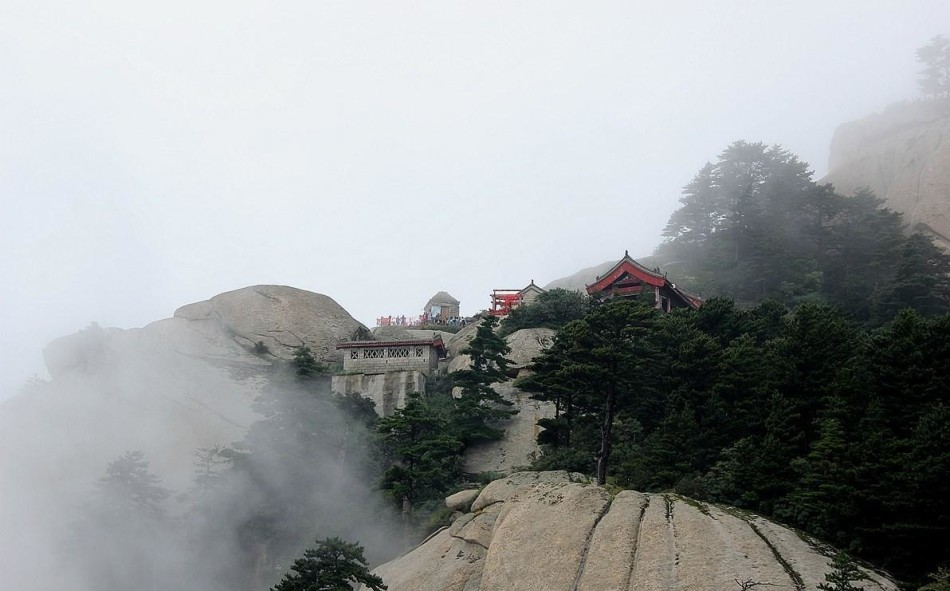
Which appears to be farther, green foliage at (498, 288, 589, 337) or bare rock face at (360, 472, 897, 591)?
green foliage at (498, 288, 589, 337)

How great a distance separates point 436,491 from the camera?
92.1ft

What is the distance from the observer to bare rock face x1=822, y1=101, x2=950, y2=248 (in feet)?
157

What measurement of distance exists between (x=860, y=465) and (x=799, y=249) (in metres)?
37.9

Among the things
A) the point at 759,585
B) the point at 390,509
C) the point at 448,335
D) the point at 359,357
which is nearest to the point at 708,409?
the point at 759,585

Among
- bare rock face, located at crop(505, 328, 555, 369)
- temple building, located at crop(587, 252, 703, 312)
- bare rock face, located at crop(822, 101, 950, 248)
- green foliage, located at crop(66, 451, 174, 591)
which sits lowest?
green foliage, located at crop(66, 451, 174, 591)

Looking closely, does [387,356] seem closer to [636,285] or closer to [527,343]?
[527,343]

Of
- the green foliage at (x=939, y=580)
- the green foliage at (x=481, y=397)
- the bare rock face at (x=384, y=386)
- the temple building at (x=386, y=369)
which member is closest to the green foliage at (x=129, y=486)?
the bare rock face at (x=384, y=386)

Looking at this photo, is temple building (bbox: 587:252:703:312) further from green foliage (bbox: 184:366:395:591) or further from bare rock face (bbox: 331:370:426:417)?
green foliage (bbox: 184:366:395:591)

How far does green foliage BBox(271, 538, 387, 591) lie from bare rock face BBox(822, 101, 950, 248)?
4432 centimetres

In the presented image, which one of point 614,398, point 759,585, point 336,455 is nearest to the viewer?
point 759,585

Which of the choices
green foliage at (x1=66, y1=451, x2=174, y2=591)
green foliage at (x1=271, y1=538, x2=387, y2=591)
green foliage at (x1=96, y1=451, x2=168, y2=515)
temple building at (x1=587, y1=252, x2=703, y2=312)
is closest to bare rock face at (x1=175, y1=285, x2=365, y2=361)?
green foliage at (x1=96, y1=451, x2=168, y2=515)

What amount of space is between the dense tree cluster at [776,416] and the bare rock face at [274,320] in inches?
721

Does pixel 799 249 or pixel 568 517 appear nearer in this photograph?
pixel 568 517

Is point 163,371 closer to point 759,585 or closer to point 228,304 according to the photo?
point 228,304
